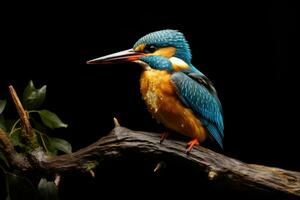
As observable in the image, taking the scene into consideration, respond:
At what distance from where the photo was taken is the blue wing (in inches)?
77.0

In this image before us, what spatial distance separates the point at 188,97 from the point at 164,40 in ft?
0.80

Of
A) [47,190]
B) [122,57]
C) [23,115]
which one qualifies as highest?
[122,57]

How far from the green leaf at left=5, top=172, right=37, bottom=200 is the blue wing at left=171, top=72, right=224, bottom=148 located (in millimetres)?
628

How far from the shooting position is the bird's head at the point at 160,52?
2014mm

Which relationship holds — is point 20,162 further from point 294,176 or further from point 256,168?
point 294,176

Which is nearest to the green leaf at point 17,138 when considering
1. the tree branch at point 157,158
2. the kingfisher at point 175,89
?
the tree branch at point 157,158

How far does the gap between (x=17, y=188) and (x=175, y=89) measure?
2.16ft

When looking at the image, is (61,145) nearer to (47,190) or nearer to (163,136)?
(47,190)

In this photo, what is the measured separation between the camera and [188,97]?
1959mm

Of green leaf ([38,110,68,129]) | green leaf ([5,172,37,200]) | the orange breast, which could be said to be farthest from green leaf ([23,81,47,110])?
the orange breast

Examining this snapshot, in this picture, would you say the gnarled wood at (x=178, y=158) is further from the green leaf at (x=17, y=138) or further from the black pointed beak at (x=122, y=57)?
the black pointed beak at (x=122, y=57)

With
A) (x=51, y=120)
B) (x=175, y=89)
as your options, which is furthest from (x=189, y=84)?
(x=51, y=120)

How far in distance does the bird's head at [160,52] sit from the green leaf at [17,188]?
567mm

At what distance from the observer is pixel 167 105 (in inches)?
76.6
